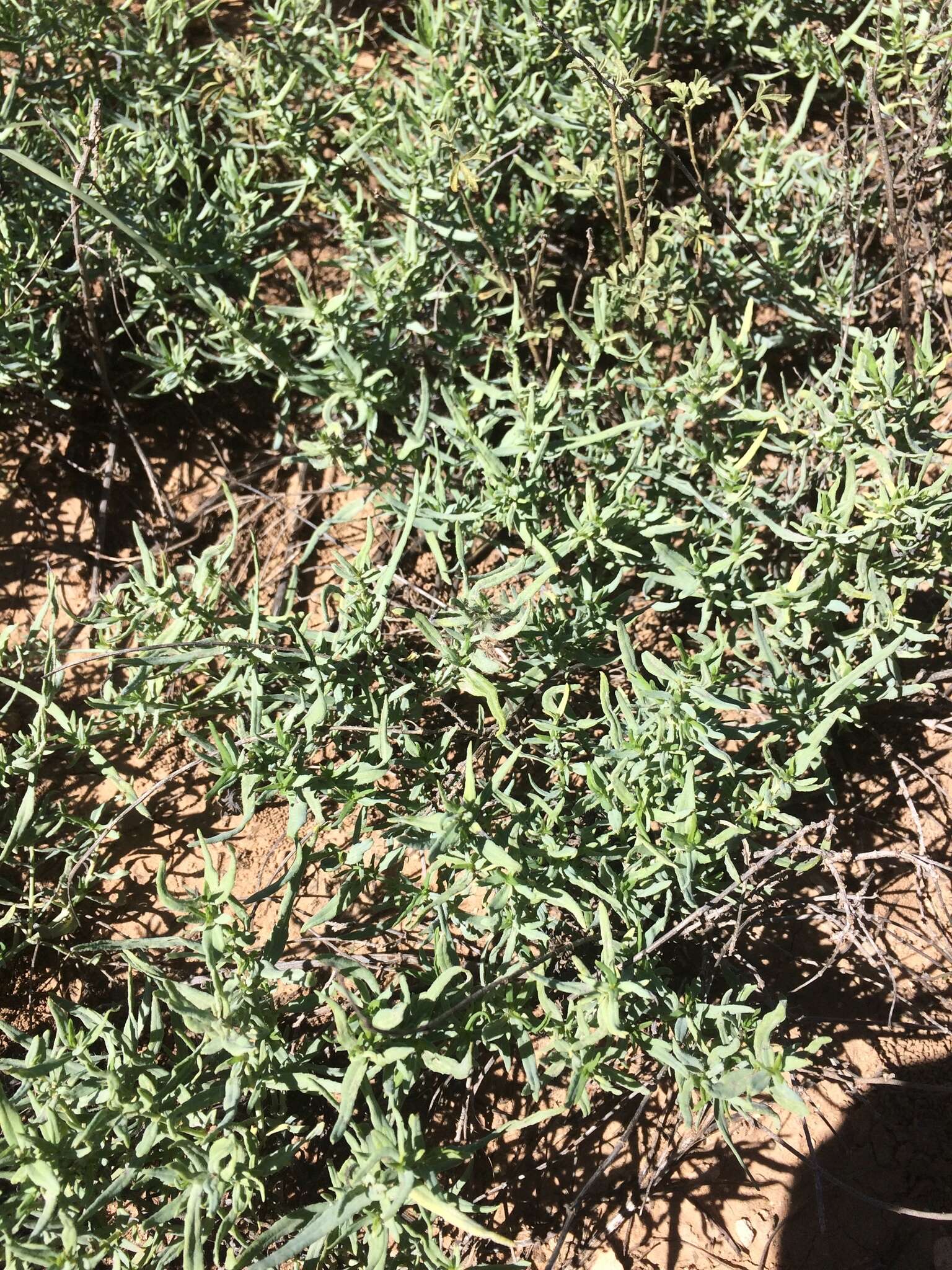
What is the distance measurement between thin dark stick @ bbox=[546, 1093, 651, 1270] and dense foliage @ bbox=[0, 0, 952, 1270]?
13 cm

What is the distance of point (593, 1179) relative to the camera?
1.96 m

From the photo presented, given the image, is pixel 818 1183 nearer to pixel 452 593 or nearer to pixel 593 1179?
pixel 593 1179

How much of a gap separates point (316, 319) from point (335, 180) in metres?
0.80

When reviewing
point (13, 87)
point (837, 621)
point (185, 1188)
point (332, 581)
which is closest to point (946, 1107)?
point (837, 621)

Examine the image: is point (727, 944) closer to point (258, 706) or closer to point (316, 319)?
point (258, 706)

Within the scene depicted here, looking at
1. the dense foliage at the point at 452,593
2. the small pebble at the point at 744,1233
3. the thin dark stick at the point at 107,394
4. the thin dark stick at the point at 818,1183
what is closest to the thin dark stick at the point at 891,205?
the dense foliage at the point at 452,593

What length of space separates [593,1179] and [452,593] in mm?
1374

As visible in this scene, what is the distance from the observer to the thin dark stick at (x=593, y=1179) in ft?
6.61

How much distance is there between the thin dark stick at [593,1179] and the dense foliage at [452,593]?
0.13 meters

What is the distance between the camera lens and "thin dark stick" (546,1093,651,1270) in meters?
2.02

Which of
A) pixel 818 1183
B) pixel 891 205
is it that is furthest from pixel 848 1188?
pixel 891 205

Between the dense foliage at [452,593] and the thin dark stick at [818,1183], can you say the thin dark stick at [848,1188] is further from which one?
the dense foliage at [452,593]

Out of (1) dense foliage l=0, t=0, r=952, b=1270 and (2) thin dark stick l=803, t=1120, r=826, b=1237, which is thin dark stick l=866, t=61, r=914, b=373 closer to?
(1) dense foliage l=0, t=0, r=952, b=1270

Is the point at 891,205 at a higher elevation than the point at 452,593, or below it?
higher
